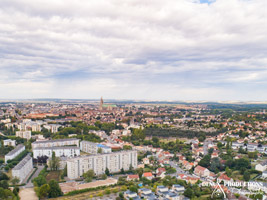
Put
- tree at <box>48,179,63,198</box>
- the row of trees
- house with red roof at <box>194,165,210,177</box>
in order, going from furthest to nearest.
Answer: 1. the row of trees
2. house with red roof at <box>194,165,210,177</box>
3. tree at <box>48,179,63,198</box>

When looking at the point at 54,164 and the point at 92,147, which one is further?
the point at 92,147

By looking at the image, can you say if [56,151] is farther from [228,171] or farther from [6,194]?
[228,171]

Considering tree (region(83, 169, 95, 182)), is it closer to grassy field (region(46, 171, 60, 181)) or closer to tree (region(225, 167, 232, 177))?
grassy field (region(46, 171, 60, 181))

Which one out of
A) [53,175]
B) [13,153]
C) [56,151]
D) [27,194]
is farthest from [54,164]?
[27,194]

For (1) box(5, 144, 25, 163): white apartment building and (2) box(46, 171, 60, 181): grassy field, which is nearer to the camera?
(2) box(46, 171, 60, 181): grassy field

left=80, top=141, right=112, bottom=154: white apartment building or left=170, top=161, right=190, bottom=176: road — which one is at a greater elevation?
left=80, top=141, right=112, bottom=154: white apartment building

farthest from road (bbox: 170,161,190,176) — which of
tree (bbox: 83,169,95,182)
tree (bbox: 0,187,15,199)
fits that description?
tree (bbox: 0,187,15,199)
